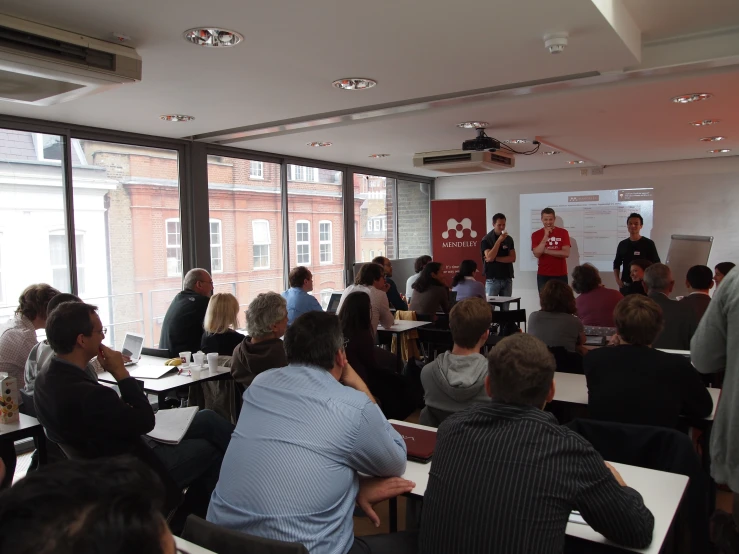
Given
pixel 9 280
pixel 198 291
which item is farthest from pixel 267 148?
pixel 9 280

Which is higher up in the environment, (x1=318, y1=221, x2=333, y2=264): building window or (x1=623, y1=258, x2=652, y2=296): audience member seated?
(x1=318, y1=221, x2=333, y2=264): building window

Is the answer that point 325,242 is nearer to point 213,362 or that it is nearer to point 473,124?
point 473,124

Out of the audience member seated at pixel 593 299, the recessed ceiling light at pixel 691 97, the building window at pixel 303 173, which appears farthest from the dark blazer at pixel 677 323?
the building window at pixel 303 173

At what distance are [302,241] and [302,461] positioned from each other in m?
6.16

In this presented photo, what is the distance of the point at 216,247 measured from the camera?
250 inches

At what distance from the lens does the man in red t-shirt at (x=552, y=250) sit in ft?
23.0

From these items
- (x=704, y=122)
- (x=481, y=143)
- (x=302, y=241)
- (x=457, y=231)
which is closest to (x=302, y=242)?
(x=302, y=241)

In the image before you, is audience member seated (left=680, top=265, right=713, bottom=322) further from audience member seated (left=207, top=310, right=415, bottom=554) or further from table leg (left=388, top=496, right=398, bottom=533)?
audience member seated (left=207, top=310, right=415, bottom=554)

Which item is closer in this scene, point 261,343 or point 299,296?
point 261,343

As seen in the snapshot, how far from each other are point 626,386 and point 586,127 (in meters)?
3.74

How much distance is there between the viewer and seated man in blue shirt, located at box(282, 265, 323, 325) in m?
5.12

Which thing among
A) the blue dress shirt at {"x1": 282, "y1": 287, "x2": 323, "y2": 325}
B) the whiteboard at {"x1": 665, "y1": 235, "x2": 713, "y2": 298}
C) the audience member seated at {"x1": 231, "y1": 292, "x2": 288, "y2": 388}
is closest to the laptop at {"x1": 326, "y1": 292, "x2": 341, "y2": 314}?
the blue dress shirt at {"x1": 282, "y1": 287, "x2": 323, "y2": 325}

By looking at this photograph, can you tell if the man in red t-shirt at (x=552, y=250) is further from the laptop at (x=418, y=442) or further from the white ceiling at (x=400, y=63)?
the laptop at (x=418, y=442)

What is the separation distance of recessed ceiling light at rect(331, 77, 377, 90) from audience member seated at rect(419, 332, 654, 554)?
2.61 metres
